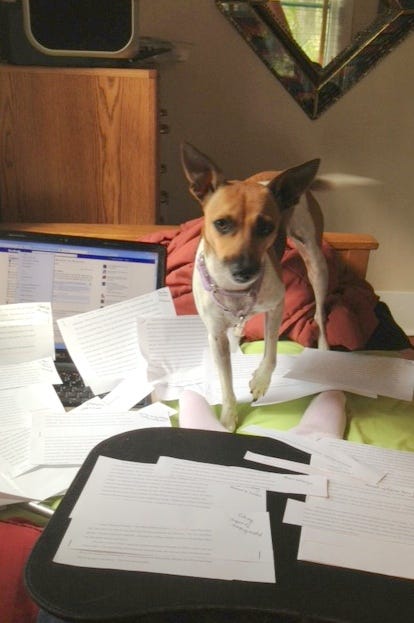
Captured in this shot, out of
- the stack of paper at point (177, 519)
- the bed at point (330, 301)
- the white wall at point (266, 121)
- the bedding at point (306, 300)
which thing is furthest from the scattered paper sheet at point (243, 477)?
the white wall at point (266, 121)

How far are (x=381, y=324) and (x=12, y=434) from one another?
0.96 m

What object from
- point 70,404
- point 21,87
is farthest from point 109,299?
point 21,87

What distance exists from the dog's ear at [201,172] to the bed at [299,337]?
416 millimetres

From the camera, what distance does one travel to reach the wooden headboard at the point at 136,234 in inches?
55.6

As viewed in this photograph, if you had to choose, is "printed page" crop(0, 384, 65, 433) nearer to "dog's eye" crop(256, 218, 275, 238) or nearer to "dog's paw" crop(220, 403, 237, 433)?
"dog's paw" crop(220, 403, 237, 433)

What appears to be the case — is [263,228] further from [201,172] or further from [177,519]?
[177,519]

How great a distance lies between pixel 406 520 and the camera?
710 mm

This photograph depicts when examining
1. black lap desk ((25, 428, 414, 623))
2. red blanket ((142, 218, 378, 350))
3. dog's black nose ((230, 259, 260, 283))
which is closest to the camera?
black lap desk ((25, 428, 414, 623))

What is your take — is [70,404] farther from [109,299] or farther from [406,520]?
[406,520]

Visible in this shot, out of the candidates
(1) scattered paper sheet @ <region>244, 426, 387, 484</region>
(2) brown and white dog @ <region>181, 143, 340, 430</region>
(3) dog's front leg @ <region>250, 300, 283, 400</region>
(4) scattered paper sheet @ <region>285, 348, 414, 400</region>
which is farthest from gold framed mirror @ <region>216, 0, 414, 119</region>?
(1) scattered paper sheet @ <region>244, 426, 387, 484</region>

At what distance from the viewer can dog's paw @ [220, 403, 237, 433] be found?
0.99 meters

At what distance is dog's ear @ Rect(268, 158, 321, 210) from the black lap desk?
1.67 feet

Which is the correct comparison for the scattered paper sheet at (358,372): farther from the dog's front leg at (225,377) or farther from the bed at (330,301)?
the dog's front leg at (225,377)

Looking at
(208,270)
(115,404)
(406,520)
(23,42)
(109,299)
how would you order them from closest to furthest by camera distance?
(406,520), (208,270), (115,404), (109,299), (23,42)
